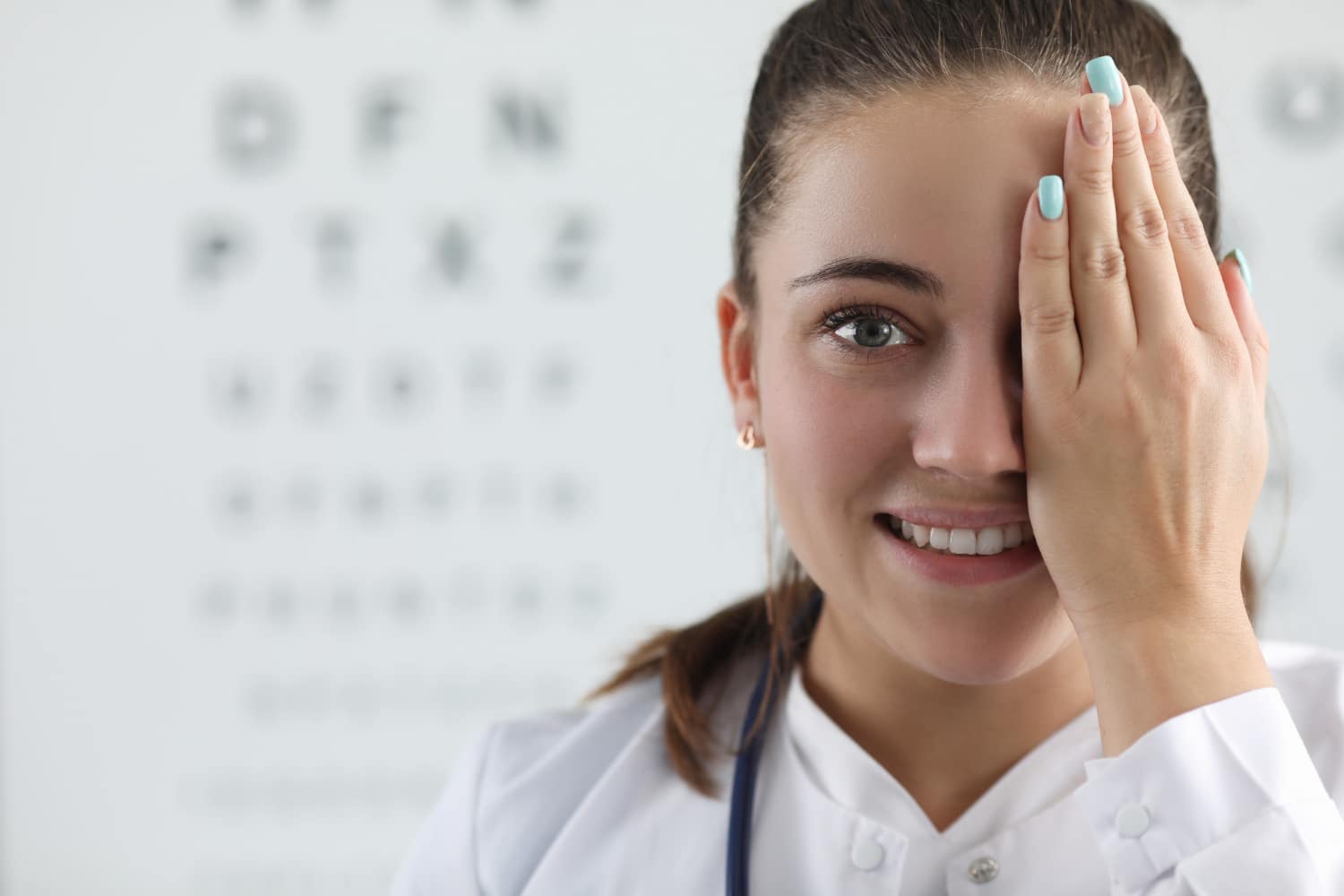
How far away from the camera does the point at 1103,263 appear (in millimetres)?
810

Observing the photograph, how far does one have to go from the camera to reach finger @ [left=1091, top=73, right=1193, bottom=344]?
0.81m

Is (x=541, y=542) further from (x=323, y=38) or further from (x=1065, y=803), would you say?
(x=1065, y=803)

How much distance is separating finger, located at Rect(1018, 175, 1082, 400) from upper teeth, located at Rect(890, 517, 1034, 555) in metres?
0.12

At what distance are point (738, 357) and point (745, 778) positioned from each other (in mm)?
363

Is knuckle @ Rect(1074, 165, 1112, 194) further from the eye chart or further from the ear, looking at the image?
the eye chart

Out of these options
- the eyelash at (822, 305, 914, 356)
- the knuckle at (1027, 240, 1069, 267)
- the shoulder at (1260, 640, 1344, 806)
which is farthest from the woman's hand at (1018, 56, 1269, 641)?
the shoulder at (1260, 640, 1344, 806)

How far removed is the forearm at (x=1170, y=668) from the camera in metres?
0.78

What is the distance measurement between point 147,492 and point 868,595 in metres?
1.70

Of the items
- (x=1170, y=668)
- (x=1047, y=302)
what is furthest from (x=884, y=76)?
(x=1170, y=668)

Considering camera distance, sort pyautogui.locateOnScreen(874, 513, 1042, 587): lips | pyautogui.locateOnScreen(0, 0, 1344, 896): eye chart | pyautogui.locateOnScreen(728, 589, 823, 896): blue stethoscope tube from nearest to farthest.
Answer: pyautogui.locateOnScreen(874, 513, 1042, 587): lips, pyautogui.locateOnScreen(728, 589, 823, 896): blue stethoscope tube, pyautogui.locateOnScreen(0, 0, 1344, 896): eye chart

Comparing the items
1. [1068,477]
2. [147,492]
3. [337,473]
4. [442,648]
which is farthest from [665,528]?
[1068,477]

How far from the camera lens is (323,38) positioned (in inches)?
85.9

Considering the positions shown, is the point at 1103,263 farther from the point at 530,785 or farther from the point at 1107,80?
the point at 530,785

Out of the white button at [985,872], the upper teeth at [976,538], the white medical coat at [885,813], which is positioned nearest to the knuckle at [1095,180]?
the upper teeth at [976,538]
